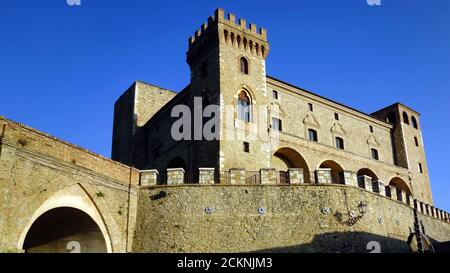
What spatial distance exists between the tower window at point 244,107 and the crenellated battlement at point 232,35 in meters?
3.16

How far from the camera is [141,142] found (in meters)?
36.4

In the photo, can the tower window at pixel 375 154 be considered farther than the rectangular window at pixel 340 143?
Yes

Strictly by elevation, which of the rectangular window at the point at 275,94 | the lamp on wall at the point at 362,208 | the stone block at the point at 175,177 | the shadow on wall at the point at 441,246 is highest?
the rectangular window at the point at 275,94

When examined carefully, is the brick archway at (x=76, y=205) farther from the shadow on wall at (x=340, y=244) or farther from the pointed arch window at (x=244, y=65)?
the pointed arch window at (x=244, y=65)

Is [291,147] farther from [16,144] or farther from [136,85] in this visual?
[16,144]

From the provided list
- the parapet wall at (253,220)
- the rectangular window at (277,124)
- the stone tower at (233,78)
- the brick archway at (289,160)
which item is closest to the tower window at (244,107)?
the stone tower at (233,78)

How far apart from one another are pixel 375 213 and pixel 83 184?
45.2 feet

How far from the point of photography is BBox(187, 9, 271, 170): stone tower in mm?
26969

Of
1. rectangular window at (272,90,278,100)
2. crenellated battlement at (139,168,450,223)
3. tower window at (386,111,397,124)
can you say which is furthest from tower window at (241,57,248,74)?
tower window at (386,111,397,124)

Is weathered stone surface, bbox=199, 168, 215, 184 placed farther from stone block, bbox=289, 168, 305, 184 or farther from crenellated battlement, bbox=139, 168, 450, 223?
stone block, bbox=289, 168, 305, 184

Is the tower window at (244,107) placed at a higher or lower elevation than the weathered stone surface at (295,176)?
higher

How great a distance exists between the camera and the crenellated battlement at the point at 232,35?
95.6ft

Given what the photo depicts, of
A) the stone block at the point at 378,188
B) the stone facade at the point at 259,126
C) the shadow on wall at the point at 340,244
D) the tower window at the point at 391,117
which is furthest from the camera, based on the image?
the tower window at the point at 391,117

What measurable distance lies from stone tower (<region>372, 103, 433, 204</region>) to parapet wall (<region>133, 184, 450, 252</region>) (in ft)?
55.7
